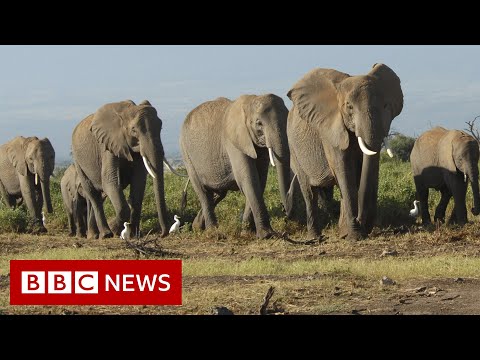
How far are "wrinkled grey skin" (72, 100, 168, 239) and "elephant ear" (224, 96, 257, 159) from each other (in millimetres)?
1180

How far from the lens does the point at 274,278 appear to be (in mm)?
11609

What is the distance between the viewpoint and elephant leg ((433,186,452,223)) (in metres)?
18.4

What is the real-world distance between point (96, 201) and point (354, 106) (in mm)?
6316

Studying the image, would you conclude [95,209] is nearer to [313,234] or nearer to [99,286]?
[313,234]

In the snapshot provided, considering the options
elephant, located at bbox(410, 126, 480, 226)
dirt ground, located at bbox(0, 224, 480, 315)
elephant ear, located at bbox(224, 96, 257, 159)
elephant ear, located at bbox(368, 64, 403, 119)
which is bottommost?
dirt ground, located at bbox(0, 224, 480, 315)

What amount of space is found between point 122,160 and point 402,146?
631 inches

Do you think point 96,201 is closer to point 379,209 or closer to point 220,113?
point 220,113

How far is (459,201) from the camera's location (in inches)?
678

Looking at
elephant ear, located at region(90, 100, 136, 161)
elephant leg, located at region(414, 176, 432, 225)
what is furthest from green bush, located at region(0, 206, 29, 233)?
elephant leg, located at region(414, 176, 432, 225)

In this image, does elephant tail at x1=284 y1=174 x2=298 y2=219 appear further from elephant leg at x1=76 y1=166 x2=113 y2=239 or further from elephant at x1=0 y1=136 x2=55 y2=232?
elephant at x1=0 y1=136 x2=55 y2=232

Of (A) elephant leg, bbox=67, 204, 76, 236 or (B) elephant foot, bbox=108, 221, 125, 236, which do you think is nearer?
(B) elephant foot, bbox=108, 221, 125, 236

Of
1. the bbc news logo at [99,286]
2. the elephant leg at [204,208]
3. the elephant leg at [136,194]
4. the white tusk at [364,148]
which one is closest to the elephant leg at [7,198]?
the elephant leg at [204,208]
